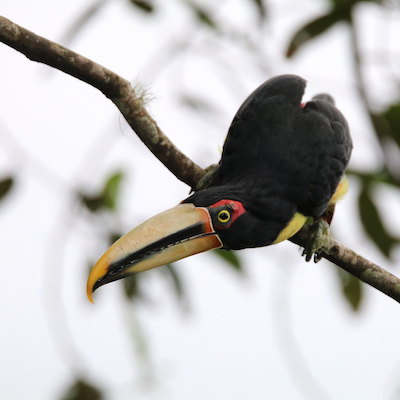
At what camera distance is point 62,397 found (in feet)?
11.7

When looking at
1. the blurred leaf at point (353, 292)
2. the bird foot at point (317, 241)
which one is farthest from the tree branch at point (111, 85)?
the blurred leaf at point (353, 292)

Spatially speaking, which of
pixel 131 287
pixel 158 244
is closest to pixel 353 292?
pixel 131 287

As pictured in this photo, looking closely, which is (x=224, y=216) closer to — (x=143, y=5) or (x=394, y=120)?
(x=394, y=120)

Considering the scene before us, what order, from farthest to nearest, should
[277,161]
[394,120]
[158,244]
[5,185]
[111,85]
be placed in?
[5,185]
[394,120]
[277,161]
[158,244]
[111,85]

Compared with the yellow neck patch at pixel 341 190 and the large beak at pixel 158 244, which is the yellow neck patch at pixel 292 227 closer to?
the large beak at pixel 158 244

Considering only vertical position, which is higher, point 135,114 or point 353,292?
point 135,114

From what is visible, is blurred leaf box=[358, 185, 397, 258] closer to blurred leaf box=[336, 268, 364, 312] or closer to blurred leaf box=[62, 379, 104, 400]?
blurred leaf box=[336, 268, 364, 312]

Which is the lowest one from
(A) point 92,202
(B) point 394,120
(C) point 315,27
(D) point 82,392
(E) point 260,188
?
(D) point 82,392

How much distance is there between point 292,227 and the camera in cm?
310

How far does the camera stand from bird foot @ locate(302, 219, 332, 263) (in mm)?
3127

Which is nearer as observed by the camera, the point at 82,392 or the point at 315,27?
the point at 82,392

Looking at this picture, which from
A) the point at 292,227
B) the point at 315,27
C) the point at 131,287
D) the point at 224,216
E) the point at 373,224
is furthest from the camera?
the point at 131,287

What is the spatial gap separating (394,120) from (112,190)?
1.23 metres

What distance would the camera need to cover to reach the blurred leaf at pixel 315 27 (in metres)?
3.72
